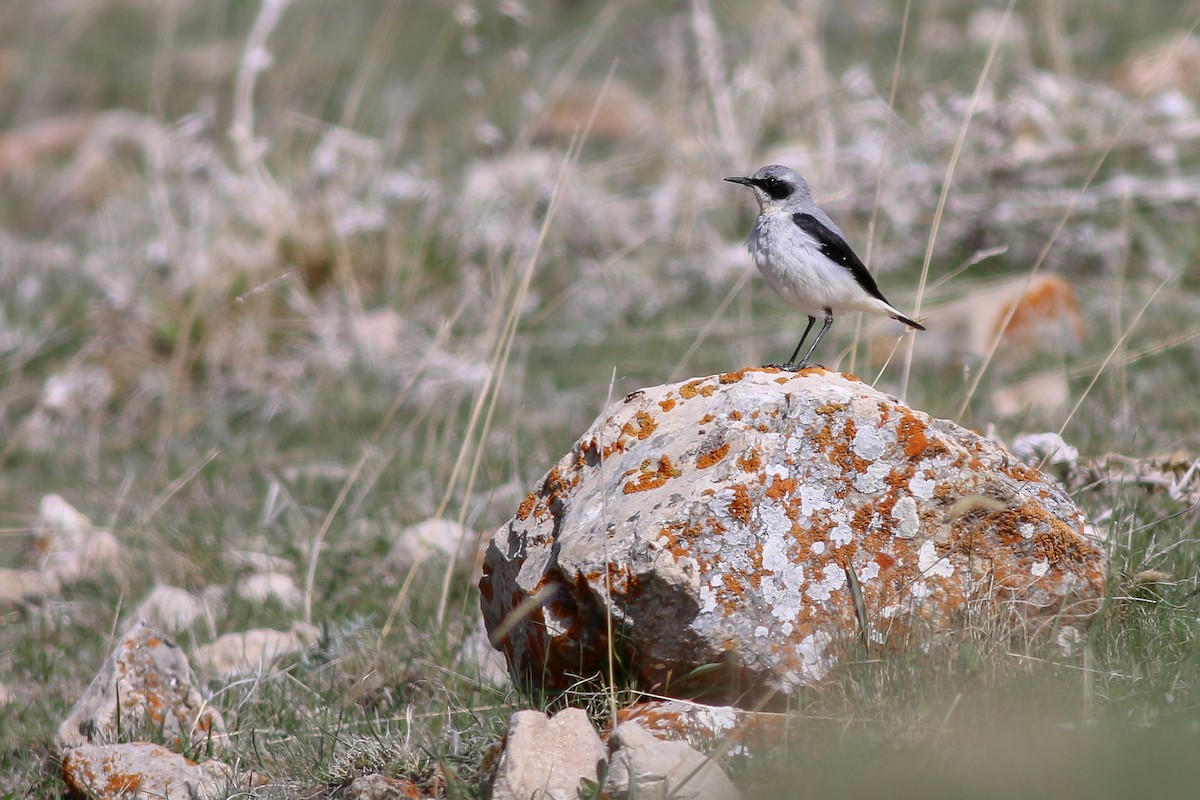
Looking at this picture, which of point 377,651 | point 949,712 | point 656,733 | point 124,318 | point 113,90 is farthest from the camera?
point 113,90

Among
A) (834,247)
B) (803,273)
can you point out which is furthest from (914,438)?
(834,247)

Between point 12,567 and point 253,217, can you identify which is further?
point 253,217

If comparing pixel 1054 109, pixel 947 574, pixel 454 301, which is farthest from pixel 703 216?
Result: pixel 947 574

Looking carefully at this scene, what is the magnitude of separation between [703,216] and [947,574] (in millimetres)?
5926

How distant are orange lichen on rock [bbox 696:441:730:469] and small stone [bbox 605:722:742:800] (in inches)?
30.3

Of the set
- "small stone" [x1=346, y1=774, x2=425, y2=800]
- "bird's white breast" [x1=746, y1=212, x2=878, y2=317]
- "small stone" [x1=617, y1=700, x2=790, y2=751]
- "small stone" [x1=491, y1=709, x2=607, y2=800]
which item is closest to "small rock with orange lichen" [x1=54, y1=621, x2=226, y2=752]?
"small stone" [x1=346, y1=774, x2=425, y2=800]

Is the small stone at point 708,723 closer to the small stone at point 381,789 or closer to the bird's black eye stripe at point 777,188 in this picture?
the small stone at point 381,789

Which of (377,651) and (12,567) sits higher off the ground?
Answer: (377,651)

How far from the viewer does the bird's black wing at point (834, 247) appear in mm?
4152

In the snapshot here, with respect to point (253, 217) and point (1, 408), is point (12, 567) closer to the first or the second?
point (1, 408)

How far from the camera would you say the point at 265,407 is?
7.77 metres

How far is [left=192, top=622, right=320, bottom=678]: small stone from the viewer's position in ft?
14.0

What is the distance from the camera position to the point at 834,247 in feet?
13.6

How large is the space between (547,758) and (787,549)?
81cm
